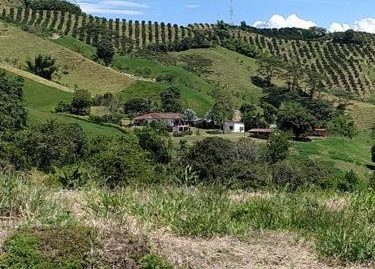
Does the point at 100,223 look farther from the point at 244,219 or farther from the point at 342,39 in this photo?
the point at 342,39

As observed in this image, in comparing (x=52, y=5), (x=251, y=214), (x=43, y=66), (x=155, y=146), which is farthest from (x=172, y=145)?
(x=52, y=5)

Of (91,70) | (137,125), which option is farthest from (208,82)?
(137,125)

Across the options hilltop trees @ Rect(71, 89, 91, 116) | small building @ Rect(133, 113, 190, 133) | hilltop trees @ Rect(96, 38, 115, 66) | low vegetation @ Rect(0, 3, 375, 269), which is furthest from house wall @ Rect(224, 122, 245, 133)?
Answer: hilltop trees @ Rect(96, 38, 115, 66)

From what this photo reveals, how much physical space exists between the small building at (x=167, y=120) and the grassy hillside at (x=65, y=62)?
17033 mm

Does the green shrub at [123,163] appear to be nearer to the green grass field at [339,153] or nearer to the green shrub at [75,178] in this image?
the green shrub at [75,178]

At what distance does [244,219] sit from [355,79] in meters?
138

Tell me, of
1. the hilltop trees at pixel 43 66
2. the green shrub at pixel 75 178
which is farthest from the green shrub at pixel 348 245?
the hilltop trees at pixel 43 66

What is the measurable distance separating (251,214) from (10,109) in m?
58.8

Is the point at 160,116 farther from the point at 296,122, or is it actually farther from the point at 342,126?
the point at 342,126

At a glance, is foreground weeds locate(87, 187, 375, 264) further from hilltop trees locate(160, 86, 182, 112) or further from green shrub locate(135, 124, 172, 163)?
hilltop trees locate(160, 86, 182, 112)

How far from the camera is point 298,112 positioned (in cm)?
9044

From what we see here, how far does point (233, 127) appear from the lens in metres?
92.2

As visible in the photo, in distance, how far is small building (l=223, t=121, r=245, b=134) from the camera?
9084 centimetres

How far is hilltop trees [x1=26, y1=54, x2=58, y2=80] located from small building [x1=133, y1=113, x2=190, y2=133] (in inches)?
954
